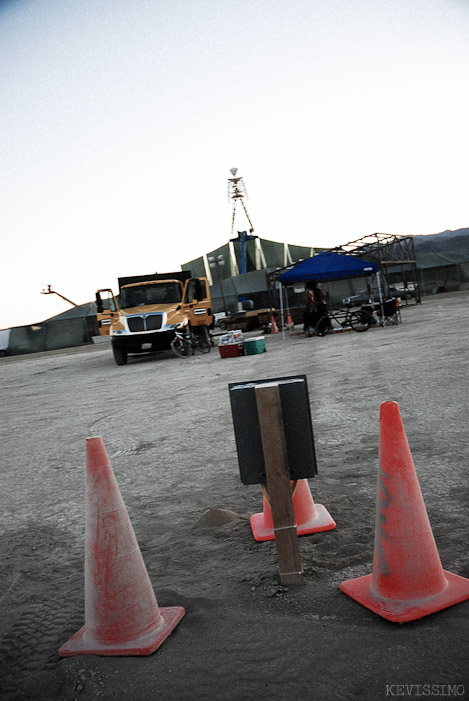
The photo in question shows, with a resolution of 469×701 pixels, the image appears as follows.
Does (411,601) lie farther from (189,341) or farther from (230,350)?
(189,341)

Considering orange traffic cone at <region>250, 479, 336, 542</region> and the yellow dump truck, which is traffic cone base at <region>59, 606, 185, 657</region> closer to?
orange traffic cone at <region>250, 479, 336, 542</region>

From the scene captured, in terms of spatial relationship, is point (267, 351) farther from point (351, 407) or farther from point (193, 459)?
point (193, 459)

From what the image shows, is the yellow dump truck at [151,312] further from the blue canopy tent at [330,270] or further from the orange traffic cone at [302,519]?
the orange traffic cone at [302,519]

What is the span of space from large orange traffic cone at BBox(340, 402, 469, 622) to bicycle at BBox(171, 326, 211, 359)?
14490 millimetres

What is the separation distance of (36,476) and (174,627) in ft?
10.2

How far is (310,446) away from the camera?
2910 millimetres

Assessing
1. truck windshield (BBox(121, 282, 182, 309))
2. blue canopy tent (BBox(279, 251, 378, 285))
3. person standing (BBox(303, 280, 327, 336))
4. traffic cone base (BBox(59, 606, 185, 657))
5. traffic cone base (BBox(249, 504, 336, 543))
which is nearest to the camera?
traffic cone base (BBox(59, 606, 185, 657))

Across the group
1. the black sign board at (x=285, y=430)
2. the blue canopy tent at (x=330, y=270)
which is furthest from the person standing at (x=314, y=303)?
the black sign board at (x=285, y=430)

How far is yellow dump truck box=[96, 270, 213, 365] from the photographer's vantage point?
16984 mm

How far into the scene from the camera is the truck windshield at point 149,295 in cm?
1795

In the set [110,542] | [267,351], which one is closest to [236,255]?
[267,351]

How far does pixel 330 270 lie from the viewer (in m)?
18.9

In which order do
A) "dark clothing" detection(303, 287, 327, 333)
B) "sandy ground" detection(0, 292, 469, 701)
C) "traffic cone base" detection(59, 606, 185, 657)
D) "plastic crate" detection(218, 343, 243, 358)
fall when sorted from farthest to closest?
"dark clothing" detection(303, 287, 327, 333)
"plastic crate" detection(218, 343, 243, 358)
"traffic cone base" detection(59, 606, 185, 657)
"sandy ground" detection(0, 292, 469, 701)

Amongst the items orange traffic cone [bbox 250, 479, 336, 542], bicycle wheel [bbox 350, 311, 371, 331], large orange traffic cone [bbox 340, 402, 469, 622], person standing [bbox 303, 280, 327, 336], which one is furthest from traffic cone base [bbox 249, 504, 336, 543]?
bicycle wheel [bbox 350, 311, 371, 331]
